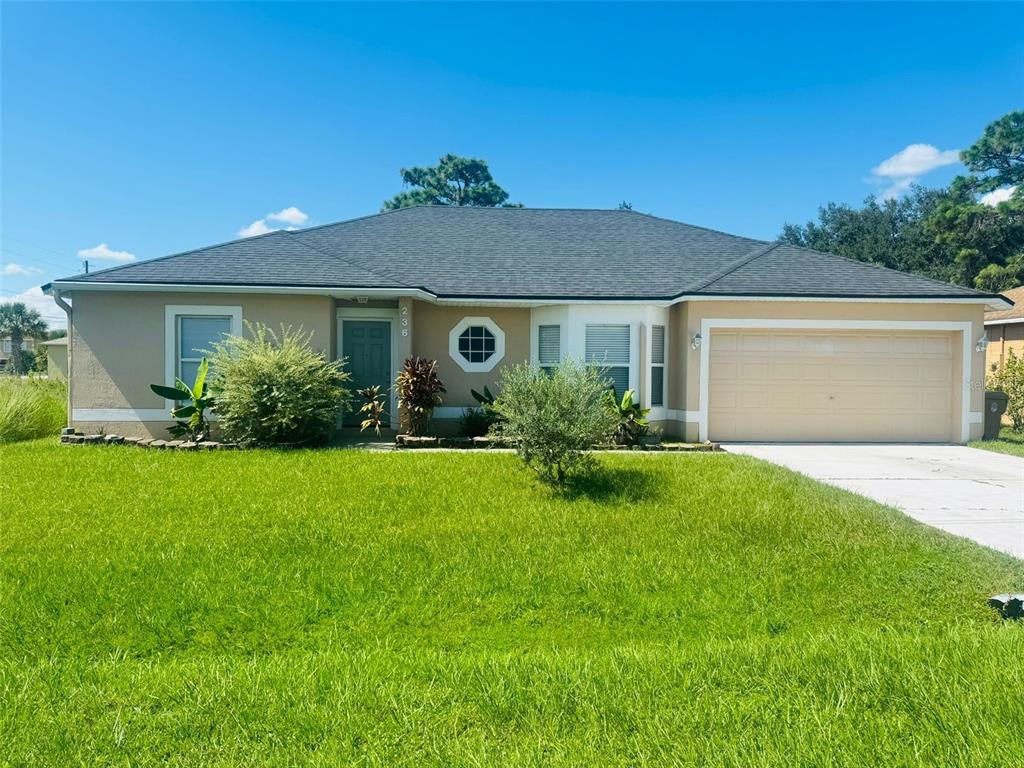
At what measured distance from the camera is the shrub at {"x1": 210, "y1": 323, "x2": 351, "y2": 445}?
33.7ft

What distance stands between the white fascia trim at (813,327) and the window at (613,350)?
1666 millimetres

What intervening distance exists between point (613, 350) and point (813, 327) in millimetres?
4524

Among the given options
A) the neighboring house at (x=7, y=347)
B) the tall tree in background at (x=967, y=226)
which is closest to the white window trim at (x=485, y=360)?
the tall tree in background at (x=967, y=226)

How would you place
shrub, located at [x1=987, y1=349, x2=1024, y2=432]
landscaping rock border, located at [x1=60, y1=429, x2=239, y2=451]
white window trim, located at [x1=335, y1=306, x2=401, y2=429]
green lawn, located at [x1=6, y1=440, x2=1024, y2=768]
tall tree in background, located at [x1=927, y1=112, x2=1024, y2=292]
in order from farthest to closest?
tall tree in background, located at [x1=927, y1=112, x2=1024, y2=292], shrub, located at [x1=987, y1=349, x2=1024, y2=432], white window trim, located at [x1=335, y1=306, x2=401, y2=429], landscaping rock border, located at [x1=60, y1=429, x2=239, y2=451], green lawn, located at [x1=6, y1=440, x2=1024, y2=768]

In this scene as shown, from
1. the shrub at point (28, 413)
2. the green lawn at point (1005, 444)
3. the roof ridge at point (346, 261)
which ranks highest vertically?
the roof ridge at point (346, 261)

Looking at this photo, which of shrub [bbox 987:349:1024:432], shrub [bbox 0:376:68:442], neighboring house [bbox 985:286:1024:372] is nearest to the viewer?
shrub [bbox 0:376:68:442]

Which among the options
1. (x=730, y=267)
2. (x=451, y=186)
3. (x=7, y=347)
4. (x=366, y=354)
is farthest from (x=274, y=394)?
(x=7, y=347)

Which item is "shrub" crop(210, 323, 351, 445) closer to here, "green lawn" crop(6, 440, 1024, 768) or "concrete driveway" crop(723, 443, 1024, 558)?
"green lawn" crop(6, 440, 1024, 768)

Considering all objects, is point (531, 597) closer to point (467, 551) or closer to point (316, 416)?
point (467, 551)

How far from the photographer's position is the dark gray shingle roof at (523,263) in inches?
480

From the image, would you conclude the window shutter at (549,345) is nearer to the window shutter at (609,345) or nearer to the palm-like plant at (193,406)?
the window shutter at (609,345)

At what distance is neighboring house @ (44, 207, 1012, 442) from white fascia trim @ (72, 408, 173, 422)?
2 centimetres

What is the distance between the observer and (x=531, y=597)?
446 cm

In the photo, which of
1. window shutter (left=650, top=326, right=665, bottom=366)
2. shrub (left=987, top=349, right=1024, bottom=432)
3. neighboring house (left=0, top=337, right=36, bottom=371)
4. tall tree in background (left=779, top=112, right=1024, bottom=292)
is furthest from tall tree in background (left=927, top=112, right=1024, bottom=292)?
neighboring house (left=0, top=337, right=36, bottom=371)
